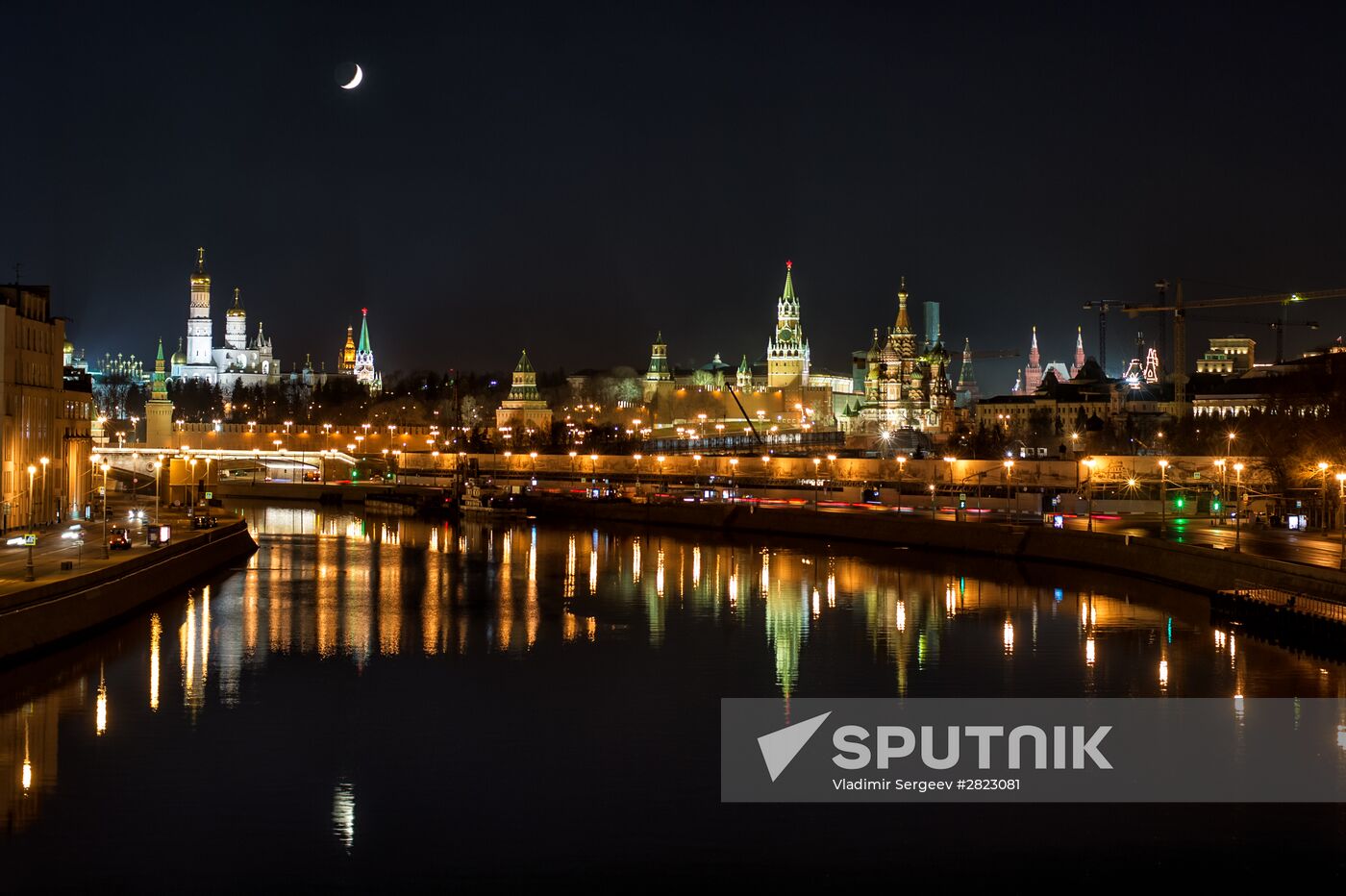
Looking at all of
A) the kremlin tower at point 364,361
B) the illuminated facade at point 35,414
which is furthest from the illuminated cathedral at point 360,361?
the illuminated facade at point 35,414

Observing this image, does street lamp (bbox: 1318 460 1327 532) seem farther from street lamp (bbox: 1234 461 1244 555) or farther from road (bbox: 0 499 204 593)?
road (bbox: 0 499 204 593)

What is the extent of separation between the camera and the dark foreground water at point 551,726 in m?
12.9

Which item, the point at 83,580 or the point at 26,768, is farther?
the point at 83,580

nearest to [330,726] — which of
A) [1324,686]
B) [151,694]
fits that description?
[151,694]

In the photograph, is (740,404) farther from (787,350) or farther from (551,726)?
(551,726)

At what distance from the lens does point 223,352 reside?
15712cm

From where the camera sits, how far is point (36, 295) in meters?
32.5

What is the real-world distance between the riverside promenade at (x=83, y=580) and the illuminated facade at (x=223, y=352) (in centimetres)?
12135

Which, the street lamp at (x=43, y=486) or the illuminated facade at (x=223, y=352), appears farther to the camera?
the illuminated facade at (x=223, y=352)

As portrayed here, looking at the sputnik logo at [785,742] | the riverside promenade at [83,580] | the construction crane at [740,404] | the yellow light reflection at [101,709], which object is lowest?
the sputnik logo at [785,742]

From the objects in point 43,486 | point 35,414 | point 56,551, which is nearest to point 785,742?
point 56,551

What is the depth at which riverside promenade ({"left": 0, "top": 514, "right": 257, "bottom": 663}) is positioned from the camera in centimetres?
1964

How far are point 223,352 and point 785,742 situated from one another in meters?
149

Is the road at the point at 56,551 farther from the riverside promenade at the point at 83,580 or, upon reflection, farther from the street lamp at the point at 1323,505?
the street lamp at the point at 1323,505
